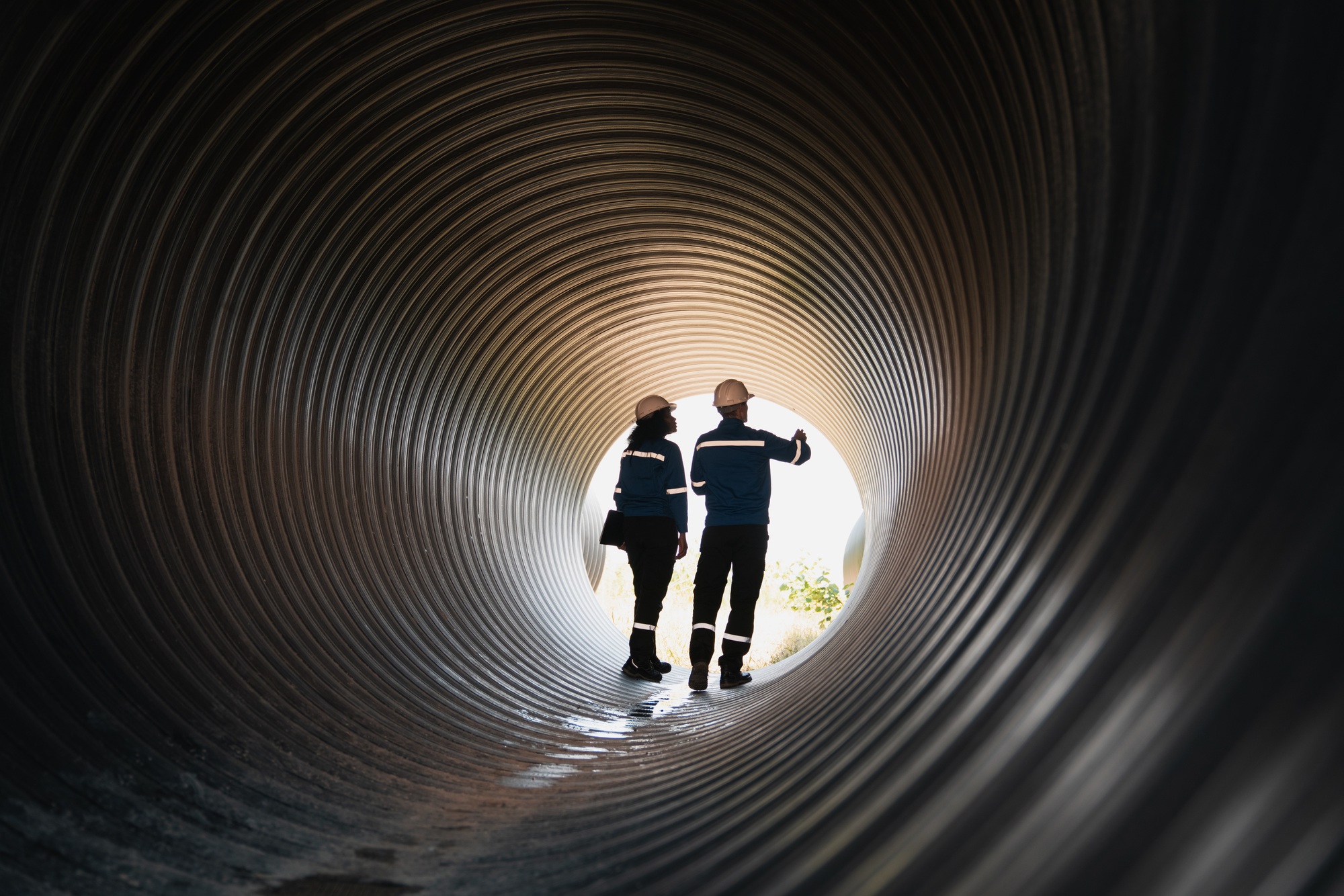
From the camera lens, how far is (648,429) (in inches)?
267

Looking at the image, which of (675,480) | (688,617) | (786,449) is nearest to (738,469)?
(786,449)

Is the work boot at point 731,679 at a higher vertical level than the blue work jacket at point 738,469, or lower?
lower

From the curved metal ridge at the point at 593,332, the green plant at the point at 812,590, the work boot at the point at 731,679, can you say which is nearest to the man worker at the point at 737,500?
the work boot at the point at 731,679

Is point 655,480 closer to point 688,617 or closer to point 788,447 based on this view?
point 788,447

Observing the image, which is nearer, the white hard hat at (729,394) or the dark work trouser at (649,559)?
the white hard hat at (729,394)

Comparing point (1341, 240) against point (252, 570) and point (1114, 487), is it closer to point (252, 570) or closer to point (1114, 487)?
point (1114, 487)

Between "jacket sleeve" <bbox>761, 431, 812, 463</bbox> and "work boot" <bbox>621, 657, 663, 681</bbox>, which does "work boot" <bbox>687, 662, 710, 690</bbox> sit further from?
"jacket sleeve" <bbox>761, 431, 812, 463</bbox>

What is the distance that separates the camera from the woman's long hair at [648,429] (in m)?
6.78

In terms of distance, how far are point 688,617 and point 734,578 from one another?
1091 centimetres

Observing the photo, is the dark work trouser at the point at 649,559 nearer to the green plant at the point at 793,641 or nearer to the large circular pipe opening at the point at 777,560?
Result: the large circular pipe opening at the point at 777,560

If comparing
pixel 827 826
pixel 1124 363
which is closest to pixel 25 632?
pixel 827 826

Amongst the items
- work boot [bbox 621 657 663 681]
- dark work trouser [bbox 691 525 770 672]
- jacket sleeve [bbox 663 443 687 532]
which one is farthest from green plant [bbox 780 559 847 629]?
dark work trouser [bbox 691 525 770 672]

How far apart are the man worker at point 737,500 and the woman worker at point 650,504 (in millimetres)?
604

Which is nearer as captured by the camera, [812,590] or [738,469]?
[738,469]
